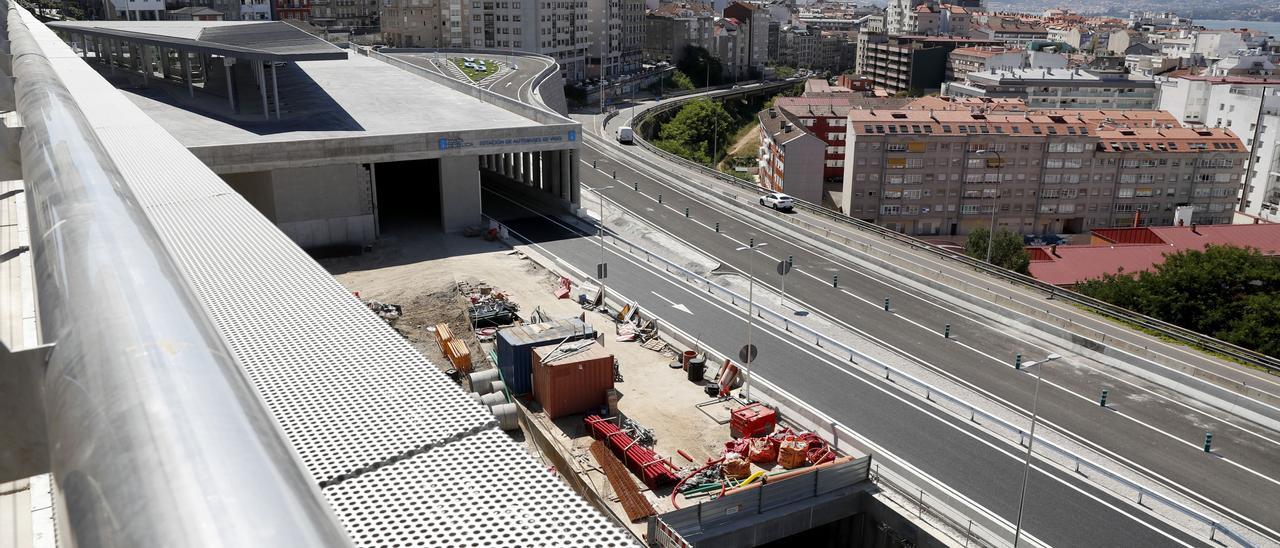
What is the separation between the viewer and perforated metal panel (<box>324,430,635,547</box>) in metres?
6.97

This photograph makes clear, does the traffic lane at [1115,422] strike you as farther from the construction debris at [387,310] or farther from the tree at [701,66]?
the tree at [701,66]

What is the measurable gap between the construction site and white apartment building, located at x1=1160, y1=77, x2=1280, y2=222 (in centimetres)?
9194

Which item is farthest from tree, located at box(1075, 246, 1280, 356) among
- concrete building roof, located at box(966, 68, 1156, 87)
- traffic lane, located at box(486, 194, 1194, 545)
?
concrete building roof, located at box(966, 68, 1156, 87)

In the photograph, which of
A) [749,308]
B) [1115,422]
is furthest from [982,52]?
[1115,422]

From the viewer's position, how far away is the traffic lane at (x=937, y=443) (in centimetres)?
2091

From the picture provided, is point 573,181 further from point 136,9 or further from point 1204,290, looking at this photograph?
point 136,9

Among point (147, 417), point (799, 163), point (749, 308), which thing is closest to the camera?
point (147, 417)

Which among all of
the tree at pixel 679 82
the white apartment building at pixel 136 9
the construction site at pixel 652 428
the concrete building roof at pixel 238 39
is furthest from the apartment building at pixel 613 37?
the construction site at pixel 652 428

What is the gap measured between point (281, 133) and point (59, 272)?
134 ft

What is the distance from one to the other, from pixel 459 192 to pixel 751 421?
24.2 metres

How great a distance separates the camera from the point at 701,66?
15512 cm

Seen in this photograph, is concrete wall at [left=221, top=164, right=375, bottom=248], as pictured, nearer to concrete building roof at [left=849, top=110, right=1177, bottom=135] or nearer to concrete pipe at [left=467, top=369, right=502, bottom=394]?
concrete pipe at [left=467, top=369, right=502, bottom=394]

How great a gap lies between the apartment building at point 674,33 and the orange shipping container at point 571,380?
142 metres

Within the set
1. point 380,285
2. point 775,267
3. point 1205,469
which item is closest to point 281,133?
point 380,285
